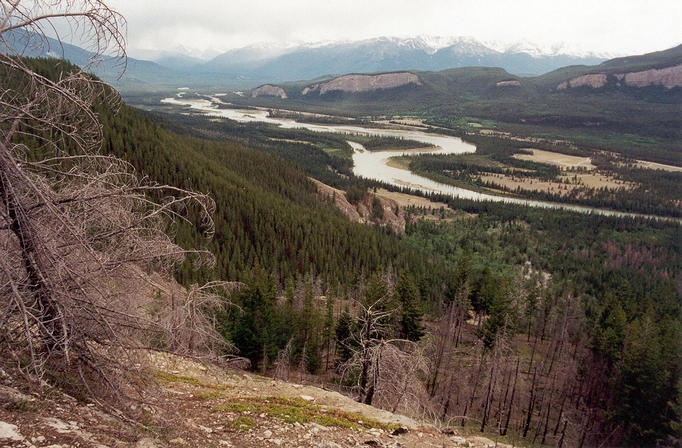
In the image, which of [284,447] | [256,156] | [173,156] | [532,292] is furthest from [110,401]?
[256,156]

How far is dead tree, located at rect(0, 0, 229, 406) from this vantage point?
172 inches

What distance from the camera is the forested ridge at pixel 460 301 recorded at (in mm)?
21828

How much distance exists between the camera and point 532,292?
134 feet

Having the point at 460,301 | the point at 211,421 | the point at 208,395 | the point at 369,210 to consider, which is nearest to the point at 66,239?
the point at 211,421

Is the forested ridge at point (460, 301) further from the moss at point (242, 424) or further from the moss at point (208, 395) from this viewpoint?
the moss at point (242, 424)

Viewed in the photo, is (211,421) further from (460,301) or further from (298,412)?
(460,301)

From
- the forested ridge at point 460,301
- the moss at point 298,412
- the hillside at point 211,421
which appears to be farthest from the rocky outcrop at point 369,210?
the moss at point 298,412

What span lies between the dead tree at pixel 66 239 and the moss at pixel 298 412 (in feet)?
9.12

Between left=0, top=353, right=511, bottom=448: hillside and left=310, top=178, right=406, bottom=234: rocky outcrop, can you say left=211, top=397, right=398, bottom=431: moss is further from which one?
left=310, top=178, right=406, bottom=234: rocky outcrop

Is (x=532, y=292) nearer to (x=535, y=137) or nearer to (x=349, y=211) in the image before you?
(x=349, y=211)

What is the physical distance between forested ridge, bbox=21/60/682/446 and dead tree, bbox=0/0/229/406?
8.70 feet

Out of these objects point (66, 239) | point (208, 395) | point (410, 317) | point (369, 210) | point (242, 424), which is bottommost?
point (410, 317)

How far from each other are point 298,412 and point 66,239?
553cm

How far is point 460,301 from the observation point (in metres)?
34.1
